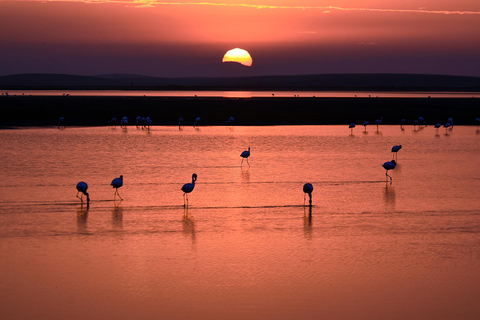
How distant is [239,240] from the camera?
13.6m

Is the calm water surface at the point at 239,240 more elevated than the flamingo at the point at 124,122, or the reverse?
the flamingo at the point at 124,122

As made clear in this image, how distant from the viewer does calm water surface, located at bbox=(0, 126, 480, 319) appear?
10.0m

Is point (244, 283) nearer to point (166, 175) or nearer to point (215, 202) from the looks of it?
point (215, 202)

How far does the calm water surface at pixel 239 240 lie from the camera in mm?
10008

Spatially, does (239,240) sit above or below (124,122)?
below

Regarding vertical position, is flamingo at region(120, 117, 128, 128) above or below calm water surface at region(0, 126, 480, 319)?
above

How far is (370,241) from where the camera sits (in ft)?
44.7

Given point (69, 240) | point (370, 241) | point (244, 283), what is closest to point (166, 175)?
point (69, 240)

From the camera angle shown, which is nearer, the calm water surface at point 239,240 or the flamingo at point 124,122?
the calm water surface at point 239,240

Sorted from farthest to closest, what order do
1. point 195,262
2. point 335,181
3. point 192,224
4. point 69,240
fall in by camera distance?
point 335,181 → point 192,224 → point 69,240 → point 195,262

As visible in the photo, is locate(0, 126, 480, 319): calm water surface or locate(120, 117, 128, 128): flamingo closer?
locate(0, 126, 480, 319): calm water surface

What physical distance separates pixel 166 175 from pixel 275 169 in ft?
15.4

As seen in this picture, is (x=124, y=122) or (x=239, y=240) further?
(x=124, y=122)

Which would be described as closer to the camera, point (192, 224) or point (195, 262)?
point (195, 262)
